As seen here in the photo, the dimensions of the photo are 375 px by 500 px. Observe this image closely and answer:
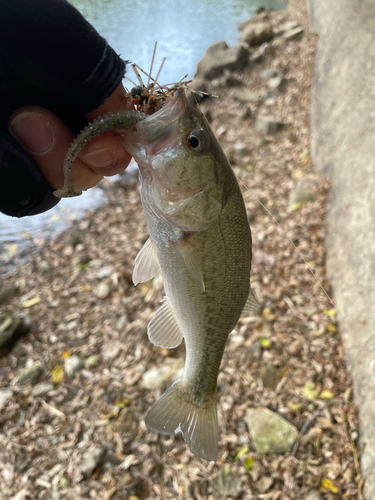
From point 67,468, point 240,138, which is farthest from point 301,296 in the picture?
point 240,138

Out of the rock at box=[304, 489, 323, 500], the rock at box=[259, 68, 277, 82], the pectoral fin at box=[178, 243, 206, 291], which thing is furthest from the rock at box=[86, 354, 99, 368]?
the rock at box=[259, 68, 277, 82]

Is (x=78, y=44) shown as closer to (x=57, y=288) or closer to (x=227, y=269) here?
(x=227, y=269)

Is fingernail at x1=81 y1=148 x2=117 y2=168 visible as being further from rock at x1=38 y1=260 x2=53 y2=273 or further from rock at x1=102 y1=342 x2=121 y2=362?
rock at x1=38 y1=260 x2=53 y2=273

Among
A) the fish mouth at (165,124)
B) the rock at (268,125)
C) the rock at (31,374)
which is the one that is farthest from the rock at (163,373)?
the rock at (268,125)

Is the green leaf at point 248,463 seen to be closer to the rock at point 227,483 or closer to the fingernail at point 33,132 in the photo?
the rock at point 227,483

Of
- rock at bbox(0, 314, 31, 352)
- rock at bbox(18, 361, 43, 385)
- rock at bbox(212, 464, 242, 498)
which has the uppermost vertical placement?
rock at bbox(0, 314, 31, 352)
